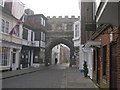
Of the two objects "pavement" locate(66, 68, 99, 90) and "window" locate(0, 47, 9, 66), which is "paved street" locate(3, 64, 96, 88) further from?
"window" locate(0, 47, 9, 66)

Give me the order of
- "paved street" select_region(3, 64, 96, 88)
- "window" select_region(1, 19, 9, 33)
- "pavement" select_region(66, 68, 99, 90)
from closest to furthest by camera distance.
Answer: "pavement" select_region(66, 68, 99, 90) → "paved street" select_region(3, 64, 96, 88) → "window" select_region(1, 19, 9, 33)

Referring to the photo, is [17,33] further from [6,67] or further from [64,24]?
[64,24]

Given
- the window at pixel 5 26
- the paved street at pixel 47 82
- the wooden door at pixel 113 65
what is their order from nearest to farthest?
the wooden door at pixel 113 65 → the paved street at pixel 47 82 → the window at pixel 5 26

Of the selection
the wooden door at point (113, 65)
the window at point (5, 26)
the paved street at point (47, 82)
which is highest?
the window at point (5, 26)

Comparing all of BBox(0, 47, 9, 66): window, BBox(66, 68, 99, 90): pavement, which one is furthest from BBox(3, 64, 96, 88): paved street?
BBox(0, 47, 9, 66): window

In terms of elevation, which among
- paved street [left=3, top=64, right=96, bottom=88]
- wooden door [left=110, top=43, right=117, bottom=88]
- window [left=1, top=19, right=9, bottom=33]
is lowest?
paved street [left=3, top=64, right=96, bottom=88]

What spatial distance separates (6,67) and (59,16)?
2274 centimetres

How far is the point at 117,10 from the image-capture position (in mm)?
4832

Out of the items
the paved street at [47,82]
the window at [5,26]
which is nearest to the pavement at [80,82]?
the paved street at [47,82]

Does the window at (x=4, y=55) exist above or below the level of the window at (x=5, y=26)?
below

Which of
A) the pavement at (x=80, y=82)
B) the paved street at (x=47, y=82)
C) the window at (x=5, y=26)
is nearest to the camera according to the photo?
the pavement at (x=80, y=82)

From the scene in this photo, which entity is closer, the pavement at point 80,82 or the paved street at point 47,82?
the pavement at point 80,82

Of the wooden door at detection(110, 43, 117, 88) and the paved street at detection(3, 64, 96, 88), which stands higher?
Answer: the wooden door at detection(110, 43, 117, 88)

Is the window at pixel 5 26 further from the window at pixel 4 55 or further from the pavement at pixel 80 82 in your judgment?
the pavement at pixel 80 82
